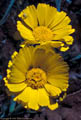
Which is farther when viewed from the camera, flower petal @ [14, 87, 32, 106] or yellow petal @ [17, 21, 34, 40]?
yellow petal @ [17, 21, 34, 40]

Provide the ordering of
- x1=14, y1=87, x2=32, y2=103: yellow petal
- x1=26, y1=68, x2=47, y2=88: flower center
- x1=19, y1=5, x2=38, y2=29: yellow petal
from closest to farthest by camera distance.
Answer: x1=14, y1=87, x2=32, y2=103: yellow petal < x1=26, y1=68, x2=47, y2=88: flower center < x1=19, y1=5, x2=38, y2=29: yellow petal

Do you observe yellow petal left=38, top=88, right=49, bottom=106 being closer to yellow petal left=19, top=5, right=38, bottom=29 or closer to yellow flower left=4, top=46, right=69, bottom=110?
yellow flower left=4, top=46, right=69, bottom=110

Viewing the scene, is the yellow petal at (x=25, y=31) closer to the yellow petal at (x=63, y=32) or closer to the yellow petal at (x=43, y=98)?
the yellow petal at (x=63, y=32)

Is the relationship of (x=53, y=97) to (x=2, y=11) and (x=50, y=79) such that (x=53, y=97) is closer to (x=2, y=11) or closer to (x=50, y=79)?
(x=50, y=79)

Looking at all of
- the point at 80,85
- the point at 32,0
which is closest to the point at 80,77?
the point at 80,85

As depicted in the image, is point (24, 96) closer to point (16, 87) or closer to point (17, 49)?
point (16, 87)

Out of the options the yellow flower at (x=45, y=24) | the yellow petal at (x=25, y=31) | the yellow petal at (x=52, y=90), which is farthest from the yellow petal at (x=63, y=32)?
the yellow petal at (x=52, y=90)

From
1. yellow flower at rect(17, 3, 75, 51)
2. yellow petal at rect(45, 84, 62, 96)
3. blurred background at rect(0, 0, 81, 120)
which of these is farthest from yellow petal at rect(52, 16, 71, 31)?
yellow petal at rect(45, 84, 62, 96)
